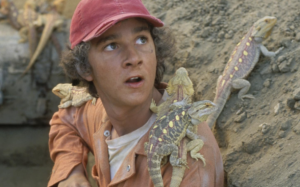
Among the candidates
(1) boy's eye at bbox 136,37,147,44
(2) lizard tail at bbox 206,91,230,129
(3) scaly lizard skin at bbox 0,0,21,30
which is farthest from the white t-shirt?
(3) scaly lizard skin at bbox 0,0,21,30

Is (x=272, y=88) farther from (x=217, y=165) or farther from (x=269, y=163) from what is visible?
(x=217, y=165)

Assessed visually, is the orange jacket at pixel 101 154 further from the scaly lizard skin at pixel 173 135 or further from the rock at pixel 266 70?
the rock at pixel 266 70

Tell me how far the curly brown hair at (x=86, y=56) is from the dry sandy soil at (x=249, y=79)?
1.04 metres

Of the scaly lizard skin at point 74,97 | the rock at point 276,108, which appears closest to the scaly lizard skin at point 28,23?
the scaly lizard skin at point 74,97

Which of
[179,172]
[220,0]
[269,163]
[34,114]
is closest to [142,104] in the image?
[179,172]

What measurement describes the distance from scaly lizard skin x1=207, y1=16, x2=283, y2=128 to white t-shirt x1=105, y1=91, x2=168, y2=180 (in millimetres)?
1553

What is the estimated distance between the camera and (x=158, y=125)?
89.4 inches

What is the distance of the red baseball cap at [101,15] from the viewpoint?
2143 millimetres

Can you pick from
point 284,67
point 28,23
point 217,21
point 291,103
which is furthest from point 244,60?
point 28,23

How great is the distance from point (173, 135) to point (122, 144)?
462 mm

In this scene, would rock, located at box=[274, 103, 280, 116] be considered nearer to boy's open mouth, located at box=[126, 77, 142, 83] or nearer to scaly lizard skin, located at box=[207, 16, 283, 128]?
scaly lizard skin, located at box=[207, 16, 283, 128]

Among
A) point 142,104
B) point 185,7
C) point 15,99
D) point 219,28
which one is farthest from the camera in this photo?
point 15,99

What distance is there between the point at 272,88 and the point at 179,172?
1873 mm

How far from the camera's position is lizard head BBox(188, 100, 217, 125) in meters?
2.29
